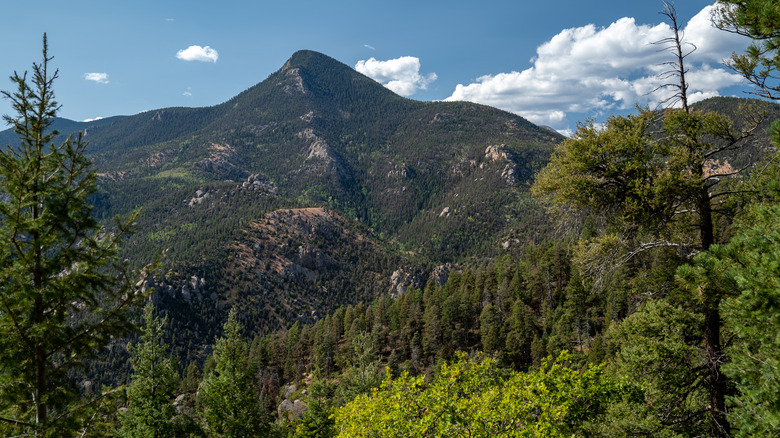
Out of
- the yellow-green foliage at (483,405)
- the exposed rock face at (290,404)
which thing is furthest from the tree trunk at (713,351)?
the exposed rock face at (290,404)

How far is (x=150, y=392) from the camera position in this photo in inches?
746

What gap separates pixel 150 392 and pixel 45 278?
12663 millimetres

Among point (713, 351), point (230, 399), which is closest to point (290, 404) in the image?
point (230, 399)

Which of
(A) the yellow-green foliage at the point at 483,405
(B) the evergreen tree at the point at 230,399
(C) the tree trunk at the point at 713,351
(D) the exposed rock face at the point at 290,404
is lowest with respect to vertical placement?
(D) the exposed rock face at the point at 290,404

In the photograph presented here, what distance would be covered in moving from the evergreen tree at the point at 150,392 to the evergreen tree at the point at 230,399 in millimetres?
2574

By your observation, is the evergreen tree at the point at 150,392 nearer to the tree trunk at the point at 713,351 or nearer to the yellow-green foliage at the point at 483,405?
the yellow-green foliage at the point at 483,405

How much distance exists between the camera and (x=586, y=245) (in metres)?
11.0

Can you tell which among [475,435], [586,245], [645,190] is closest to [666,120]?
[645,190]

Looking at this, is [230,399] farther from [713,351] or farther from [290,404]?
[290,404]

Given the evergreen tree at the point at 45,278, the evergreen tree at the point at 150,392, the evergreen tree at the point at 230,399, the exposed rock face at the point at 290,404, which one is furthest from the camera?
the exposed rock face at the point at 290,404

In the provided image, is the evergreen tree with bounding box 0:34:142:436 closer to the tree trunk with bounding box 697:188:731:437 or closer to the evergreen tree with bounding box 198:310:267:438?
the evergreen tree with bounding box 198:310:267:438

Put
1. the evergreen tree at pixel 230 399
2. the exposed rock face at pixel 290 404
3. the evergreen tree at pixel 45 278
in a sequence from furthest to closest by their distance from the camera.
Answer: the exposed rock face at pixel 290 404, the evergreen tree at pixel 230 399, the evergreen tree at pixel 45 278

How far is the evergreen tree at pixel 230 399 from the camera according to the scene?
2198 cm

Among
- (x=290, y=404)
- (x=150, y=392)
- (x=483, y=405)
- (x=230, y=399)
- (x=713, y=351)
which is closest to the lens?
(x=713, y=351)
